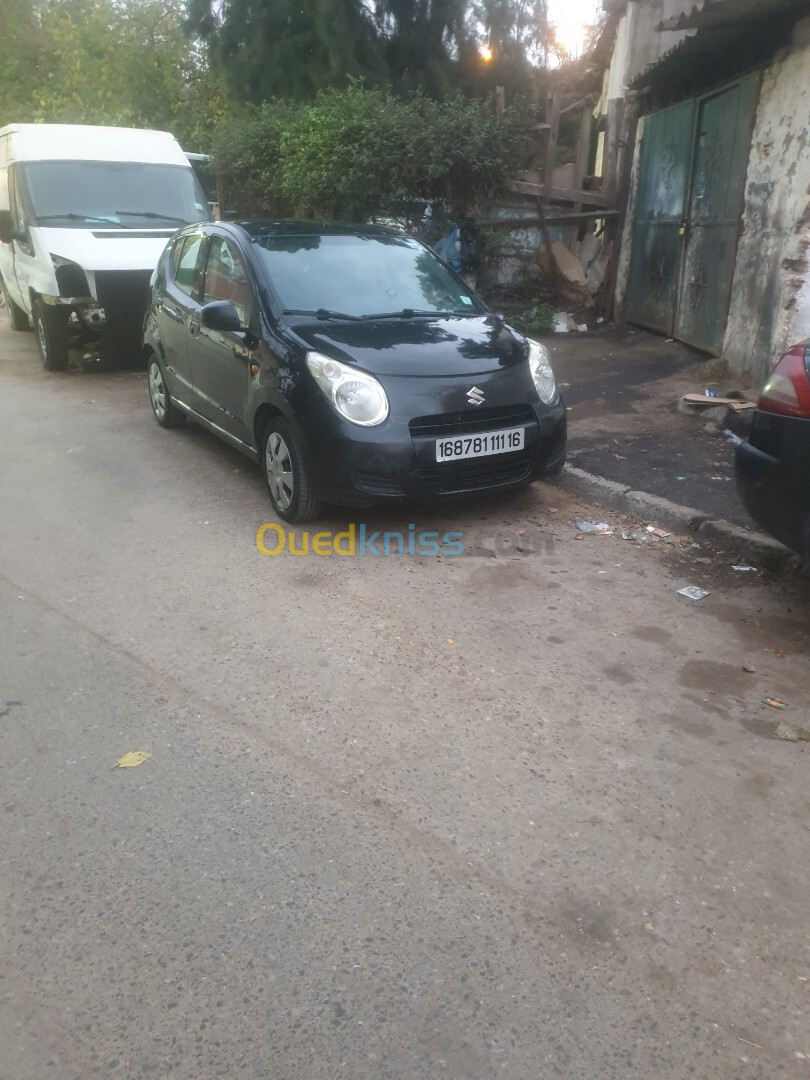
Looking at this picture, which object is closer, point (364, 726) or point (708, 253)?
point (364, 726)

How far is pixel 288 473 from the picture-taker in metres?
5.48

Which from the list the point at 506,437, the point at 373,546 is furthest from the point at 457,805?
the point at 506,437

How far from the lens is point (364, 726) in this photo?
11.5 feet

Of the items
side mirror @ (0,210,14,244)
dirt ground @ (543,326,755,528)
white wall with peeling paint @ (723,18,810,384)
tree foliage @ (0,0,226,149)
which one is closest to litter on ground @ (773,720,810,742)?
dirt ground @ (543,326,755,528)

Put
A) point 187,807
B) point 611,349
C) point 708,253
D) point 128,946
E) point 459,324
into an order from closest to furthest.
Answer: point 128,946, point 187,807, point 459,324, point 708,253, point 611,349

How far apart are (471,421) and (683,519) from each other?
1440 millimetres

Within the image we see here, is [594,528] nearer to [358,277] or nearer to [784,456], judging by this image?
[784,456]

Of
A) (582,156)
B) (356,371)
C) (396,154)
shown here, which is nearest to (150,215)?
(396,154)

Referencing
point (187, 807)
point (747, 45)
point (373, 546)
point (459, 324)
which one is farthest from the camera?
point (747, 45)

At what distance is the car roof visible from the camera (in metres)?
6.30

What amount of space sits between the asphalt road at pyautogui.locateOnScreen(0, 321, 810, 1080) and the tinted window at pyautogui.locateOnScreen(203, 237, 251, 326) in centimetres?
174

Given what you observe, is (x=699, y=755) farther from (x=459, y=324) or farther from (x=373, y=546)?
(x=459, y=324)

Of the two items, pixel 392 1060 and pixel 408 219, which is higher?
pixel 408 219

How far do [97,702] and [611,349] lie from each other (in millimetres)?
8016
